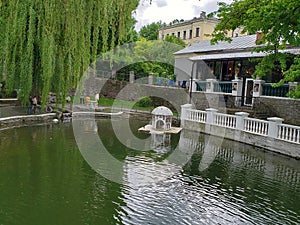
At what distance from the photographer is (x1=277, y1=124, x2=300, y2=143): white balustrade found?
11320mm

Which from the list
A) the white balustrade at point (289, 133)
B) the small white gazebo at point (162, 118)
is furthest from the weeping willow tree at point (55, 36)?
the white balustrade at point (289, 133)

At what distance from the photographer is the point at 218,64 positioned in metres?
22.2

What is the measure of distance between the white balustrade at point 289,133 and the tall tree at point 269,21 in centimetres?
388

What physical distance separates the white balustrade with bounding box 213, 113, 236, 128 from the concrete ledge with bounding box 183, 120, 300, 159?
219mm

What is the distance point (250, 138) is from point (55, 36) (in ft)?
28.2

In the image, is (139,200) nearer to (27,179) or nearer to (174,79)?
(27,179)

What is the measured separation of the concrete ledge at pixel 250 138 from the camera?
11.3 metres

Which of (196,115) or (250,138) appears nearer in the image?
(250,138)

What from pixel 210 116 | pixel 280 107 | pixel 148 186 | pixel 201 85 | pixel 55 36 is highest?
pixel 55 36

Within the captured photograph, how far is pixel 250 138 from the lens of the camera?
13266 mm

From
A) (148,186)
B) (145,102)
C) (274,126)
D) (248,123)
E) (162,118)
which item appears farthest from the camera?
(145,102)

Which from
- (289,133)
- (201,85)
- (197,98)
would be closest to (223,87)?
(201,85)

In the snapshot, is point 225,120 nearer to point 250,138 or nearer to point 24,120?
point 250,138

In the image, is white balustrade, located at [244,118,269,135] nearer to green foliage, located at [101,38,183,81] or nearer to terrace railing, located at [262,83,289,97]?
terrace railing, located at [262,83,289,97]
